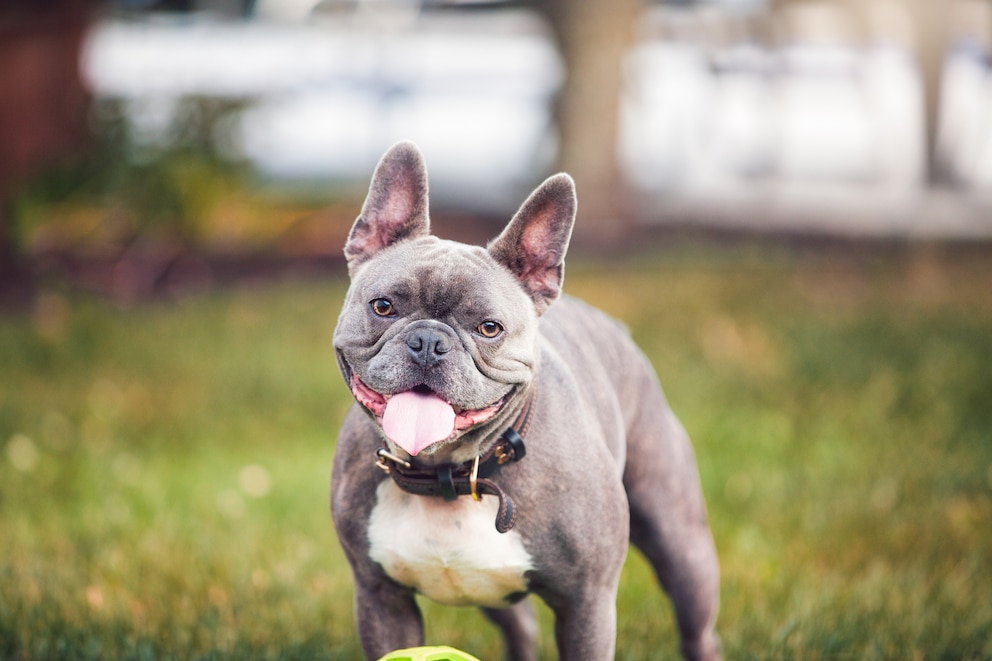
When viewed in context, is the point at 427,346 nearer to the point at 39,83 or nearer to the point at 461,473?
the point at 461,473

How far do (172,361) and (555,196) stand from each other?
4.96 m

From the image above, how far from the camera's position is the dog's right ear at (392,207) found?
3.19 meters

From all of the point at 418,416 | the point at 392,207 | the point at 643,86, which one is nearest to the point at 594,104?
the point at 643,86

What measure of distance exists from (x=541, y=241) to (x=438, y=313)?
1.26 ft

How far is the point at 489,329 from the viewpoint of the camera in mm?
2988

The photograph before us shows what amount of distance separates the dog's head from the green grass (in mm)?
→ 1435

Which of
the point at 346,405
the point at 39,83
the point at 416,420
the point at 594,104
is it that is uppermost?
the point at 39,83

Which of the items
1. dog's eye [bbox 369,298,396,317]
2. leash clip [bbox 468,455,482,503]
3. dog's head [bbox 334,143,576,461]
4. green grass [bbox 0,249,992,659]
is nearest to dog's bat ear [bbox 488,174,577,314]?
dog's head [bbox 334,143,576,461]

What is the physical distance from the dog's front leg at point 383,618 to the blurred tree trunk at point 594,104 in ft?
27.0

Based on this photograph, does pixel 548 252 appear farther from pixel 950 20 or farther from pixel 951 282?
pixel 950 20

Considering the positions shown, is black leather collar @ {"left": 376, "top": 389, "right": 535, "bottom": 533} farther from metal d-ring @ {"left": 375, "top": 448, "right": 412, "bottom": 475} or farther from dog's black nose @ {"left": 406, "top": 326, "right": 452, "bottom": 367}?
dog's black nose @ {"left": 406, "top": 326, "right": 452, "bottom": 367}

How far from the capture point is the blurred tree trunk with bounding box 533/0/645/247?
36.7ft

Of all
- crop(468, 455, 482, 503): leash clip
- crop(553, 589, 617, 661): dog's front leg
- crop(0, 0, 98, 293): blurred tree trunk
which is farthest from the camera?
crop(0, 0, 98, 293): blurred tree trunk

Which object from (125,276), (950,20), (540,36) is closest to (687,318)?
(125,276)
